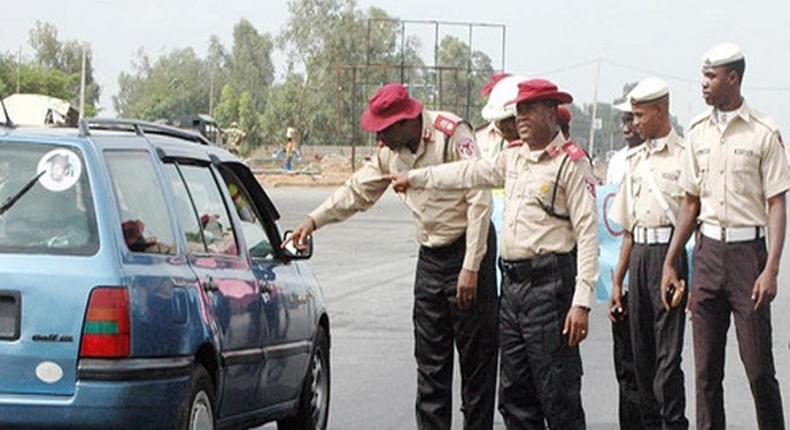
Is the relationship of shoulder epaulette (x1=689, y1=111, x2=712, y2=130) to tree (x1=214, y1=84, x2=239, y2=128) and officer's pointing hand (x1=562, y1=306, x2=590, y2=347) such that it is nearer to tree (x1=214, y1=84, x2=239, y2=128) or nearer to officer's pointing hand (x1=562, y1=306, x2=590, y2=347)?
officer's pointing hand (x1=562, y1=306, x2=590, y2=347)

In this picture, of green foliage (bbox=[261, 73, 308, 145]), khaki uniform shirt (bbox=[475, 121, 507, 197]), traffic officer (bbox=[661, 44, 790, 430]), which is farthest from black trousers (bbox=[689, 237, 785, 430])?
green foliage (bbox=[261, 73, 308, 145])

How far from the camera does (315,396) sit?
34.1ft

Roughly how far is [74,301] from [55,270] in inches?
6.1

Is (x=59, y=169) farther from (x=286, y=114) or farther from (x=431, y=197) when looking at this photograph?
(x=286, y=114)

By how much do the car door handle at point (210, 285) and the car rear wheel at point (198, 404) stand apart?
0.40 meters

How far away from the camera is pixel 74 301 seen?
7379mm

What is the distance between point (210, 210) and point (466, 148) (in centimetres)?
139

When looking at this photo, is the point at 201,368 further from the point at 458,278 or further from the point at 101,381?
the point at 458,278

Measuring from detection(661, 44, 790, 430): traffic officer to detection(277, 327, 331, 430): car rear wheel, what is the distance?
222cm

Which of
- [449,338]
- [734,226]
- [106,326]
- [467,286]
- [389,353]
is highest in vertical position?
[734,226]

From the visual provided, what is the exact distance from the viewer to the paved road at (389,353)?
11555mm

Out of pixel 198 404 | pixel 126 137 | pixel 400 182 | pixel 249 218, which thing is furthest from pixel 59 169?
pixel 249 218

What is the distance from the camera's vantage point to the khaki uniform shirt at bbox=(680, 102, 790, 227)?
8.87 meters

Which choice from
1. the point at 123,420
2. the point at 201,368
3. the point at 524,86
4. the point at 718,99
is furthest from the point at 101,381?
the point at 718,99
